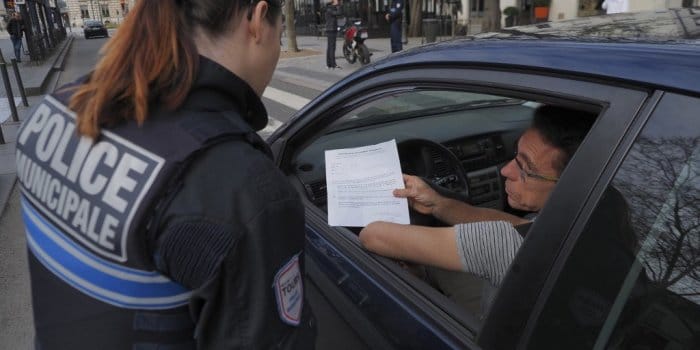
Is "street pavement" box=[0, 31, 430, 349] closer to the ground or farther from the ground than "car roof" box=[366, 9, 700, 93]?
closer to the ground

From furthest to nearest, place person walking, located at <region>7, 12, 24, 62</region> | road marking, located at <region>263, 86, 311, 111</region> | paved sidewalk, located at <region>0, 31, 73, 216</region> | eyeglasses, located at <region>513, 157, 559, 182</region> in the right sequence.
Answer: person walking, located at <region>7, 12, 24, 62</region> < road marking, located at <region>263, 86, 311, 111</region> < paved sidewalk, located at <region>0, 31, 73, 216</region> < eyeglasses, located at <region>513, 157, 559, 182</region>

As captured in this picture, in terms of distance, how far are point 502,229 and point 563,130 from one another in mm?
359

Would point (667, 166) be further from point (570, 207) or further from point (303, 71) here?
point (303, 71)

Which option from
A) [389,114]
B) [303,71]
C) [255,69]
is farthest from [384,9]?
[255,69]

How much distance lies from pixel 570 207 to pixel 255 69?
679 mm

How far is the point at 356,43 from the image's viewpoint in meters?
12.8

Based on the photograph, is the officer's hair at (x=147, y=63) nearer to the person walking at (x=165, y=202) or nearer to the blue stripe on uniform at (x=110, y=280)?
the person walking at (x=165, y=202)

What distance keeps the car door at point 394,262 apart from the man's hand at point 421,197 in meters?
0.29

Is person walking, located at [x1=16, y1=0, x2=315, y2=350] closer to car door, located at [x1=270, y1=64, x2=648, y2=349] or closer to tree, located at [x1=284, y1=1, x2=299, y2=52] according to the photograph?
car door, located at [x1=270, y1=64, x2=648, y2=349]

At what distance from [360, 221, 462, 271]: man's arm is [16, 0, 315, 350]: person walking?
22.8 inches

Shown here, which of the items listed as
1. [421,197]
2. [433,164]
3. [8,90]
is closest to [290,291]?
[421,197]

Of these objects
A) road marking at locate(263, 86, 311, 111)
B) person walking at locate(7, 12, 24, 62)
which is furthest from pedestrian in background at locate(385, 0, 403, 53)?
person walking at locate(7, 12, 24, 62)

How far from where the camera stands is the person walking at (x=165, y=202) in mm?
814

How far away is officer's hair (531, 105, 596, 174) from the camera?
1.48 meters
